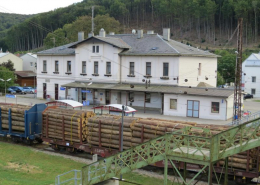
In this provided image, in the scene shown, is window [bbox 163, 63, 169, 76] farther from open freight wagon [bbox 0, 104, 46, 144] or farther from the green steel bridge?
the green steel bridge

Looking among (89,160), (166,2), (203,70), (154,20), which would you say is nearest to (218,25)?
(166,2)

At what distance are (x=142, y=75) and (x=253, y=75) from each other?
1264 inches

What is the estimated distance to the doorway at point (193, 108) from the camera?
3901cm

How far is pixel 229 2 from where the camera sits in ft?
368

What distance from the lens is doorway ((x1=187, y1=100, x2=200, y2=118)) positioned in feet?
128

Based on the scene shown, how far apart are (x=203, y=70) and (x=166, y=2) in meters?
85.2

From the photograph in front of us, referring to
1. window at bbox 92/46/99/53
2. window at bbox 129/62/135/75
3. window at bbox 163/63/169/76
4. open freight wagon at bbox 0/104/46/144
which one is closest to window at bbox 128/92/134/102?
window at bbox 129/62/135/75

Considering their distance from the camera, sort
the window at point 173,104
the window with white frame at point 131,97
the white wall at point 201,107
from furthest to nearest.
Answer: the window with white frame at point 131,97 < the window at point 173,104 < the white wall at point 201,107

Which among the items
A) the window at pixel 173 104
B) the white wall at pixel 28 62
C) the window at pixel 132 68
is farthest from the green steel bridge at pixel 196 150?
the white wall at pixel 28 62

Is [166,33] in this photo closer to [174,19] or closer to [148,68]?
[148,68]

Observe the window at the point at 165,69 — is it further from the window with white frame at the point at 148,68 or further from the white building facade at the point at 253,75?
the white building facade at the point at 253,75

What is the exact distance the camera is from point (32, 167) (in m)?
21.3

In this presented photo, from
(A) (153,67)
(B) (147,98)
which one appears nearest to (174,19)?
(A) (153,67)

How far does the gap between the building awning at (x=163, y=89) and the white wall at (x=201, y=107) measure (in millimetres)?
571
